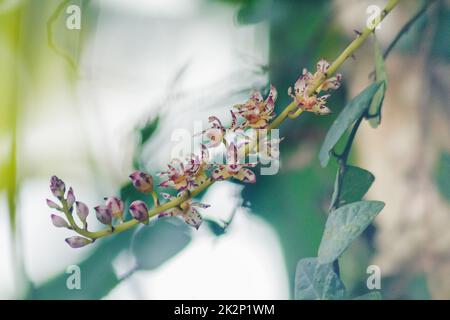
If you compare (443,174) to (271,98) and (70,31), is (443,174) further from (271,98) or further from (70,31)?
(70,31)

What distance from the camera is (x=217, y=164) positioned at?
1202 mm

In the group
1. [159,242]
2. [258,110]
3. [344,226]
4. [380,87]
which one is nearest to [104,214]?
[159,242]

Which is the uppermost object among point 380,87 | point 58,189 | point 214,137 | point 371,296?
point 380,87

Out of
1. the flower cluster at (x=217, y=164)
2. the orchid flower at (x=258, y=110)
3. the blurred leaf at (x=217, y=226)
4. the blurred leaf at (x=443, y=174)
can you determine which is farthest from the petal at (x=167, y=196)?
the blurred leaf at (x=443, y=174)

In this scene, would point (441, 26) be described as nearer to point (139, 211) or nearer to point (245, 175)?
point (245, 175)

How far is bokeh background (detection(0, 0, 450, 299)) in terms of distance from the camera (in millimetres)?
1243

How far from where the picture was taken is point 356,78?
124 centimetres

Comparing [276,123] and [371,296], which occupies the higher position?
[276,123]

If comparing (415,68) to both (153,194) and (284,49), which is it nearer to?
(284,49)

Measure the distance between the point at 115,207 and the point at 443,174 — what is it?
688mm

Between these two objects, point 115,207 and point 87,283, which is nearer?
point 115,207

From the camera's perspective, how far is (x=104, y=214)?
3.67 feet

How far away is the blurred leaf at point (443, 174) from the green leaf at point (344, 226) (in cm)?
14

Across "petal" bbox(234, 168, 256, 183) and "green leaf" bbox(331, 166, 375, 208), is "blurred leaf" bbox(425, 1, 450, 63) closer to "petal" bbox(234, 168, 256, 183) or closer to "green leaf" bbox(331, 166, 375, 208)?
"green leaf" bbox(331, 166, 375, 208)
